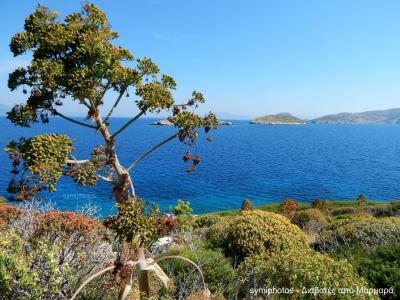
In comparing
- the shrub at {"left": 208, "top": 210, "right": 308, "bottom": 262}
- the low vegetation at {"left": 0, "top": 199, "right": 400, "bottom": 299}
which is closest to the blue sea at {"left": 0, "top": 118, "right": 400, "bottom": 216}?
the shrub at {"left": 208, "top": 210, "right": 308, "bottom": 262}

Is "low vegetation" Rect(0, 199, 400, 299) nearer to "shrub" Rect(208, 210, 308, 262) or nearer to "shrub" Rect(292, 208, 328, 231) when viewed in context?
"shrub" Rect(208, 210, 308, 262)

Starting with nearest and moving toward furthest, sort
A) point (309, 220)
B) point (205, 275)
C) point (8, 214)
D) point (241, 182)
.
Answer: point (205, 275) < point (8, 214) < point (309, 220) < point (241, 182)

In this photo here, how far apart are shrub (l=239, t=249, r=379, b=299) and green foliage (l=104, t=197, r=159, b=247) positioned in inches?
181

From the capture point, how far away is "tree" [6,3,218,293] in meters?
4.93

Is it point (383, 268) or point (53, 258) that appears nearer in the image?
point (53, 258)

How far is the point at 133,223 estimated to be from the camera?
15.8 ft

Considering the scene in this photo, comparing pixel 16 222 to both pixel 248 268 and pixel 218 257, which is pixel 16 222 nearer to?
pixel 218 257

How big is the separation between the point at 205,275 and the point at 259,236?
9.81 ft

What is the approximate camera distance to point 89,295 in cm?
802

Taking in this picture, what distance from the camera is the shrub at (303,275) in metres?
7.73

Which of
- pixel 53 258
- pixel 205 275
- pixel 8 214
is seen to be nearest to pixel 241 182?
pixel 8 214

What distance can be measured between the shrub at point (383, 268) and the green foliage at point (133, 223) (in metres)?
7.16

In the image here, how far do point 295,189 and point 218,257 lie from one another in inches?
2445

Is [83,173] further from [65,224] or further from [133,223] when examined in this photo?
[65,224]
